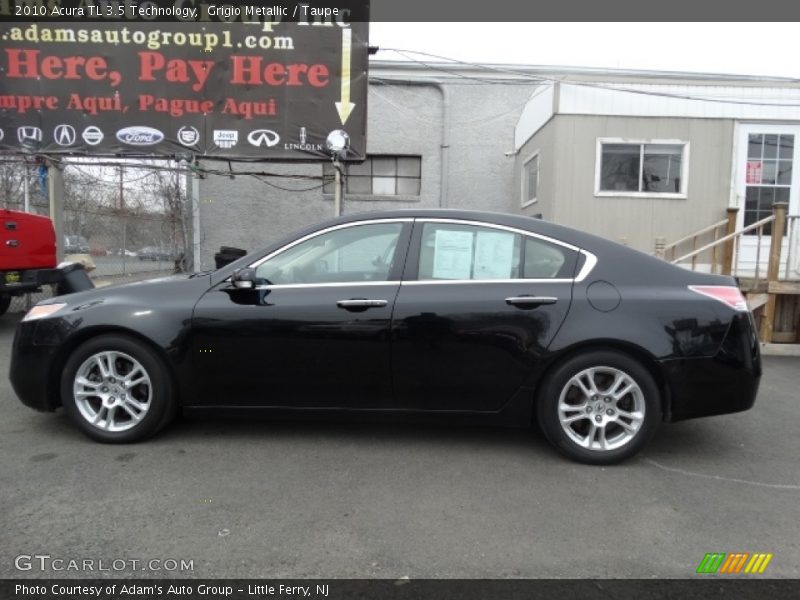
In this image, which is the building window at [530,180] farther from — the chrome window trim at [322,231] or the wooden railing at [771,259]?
the chrome window trim at [322,231]

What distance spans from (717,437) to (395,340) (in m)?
2.59

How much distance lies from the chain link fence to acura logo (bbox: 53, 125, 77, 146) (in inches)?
107

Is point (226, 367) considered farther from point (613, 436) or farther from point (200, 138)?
point (200, 138)

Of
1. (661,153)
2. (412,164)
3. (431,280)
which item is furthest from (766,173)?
(431,280)

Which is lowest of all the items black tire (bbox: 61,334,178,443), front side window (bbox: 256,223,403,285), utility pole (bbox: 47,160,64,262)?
black tire (bbox: 61,334,178,443)

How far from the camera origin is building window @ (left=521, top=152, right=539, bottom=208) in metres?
10.9

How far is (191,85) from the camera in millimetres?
9672

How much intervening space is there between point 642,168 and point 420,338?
290 inches

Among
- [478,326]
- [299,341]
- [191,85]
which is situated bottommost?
[299,341]

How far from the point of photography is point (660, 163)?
9344mm

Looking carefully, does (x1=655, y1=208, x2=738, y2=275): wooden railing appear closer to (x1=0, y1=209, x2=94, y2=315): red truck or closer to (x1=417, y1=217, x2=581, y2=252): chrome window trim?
(x1=417, y1=217, x2=581, y2=252): chrome window trim

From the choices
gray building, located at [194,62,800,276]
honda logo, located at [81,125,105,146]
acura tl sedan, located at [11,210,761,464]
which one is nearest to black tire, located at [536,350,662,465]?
acura tl sedan, located at [11,210,761,464]
